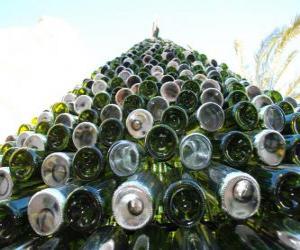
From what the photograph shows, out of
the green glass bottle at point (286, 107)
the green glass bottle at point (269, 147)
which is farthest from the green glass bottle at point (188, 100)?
the green glass bottle at point (269, 147)

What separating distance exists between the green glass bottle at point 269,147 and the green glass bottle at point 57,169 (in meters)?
0.76

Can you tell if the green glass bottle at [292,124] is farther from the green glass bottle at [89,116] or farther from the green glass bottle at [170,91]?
the green glass bottle at [89,116]

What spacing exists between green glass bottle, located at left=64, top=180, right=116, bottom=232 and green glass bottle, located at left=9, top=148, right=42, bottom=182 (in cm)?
53

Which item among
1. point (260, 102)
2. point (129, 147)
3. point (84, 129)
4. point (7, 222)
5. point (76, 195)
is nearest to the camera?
point (76, 195)

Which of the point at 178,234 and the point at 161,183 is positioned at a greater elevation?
the point at 161,183

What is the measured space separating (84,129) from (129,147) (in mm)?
387

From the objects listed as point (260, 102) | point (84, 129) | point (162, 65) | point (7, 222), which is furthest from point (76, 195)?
point (162, 65)

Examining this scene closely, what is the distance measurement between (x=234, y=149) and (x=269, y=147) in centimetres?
14

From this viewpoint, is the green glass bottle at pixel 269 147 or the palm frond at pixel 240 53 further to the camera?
the palm frond at pixel 240 53

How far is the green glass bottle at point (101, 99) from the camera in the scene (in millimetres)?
2256

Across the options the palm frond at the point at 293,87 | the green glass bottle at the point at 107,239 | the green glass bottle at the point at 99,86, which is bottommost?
the green glass bottle at the point at 107,239

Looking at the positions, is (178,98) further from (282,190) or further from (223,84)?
(282,190)

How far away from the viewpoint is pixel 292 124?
1.66 metres

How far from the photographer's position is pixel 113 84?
8.34ft
